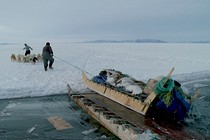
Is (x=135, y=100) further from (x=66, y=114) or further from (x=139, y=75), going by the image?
(x=139, y=75)

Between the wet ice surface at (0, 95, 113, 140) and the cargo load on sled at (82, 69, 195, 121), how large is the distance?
5.19 feet

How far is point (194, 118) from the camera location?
7.54 metres

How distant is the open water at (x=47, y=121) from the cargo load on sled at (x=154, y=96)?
0.60 metres

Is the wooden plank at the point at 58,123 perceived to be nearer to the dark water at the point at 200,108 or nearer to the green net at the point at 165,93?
the green net at the point at 165,93

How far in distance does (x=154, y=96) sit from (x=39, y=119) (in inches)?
134

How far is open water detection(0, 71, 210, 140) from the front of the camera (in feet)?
19.6

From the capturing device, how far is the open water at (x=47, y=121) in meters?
5.96

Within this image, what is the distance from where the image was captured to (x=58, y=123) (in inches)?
263

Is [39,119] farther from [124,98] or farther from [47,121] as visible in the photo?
[124,98]

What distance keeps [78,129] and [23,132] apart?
1.39 meters

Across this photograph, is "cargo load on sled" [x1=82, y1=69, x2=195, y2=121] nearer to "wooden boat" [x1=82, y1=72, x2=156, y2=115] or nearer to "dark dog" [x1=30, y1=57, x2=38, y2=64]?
→ "wooden boat" [x1=82, y1=72, x2=156, y2=115]

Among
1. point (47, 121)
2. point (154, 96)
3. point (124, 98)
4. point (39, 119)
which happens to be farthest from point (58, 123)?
point (154, 96)

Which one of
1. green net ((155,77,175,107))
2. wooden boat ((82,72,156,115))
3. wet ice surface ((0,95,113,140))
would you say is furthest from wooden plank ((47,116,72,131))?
green net ((155,77,175,107))

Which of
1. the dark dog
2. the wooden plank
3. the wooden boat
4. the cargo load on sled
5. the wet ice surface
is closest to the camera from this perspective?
the wet ice surface
